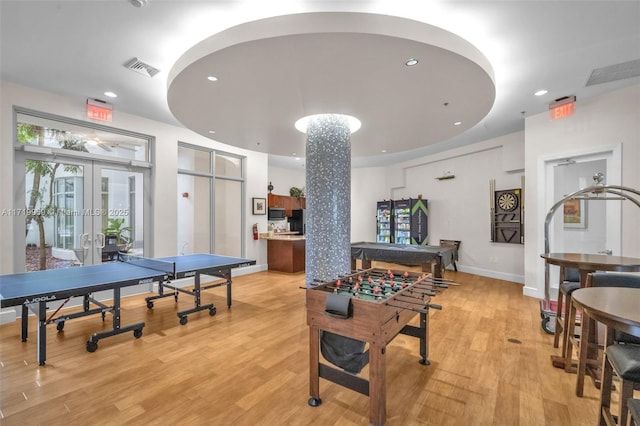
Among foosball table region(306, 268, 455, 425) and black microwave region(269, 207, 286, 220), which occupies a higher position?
black microwave region(269, 207, 286, 220)

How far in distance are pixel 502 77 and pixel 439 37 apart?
6.77ft

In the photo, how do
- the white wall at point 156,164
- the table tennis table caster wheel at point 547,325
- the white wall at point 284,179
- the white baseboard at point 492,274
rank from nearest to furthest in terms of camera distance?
the table tennis table caster wheel at point 547,325, the white wall at point 156,164, the white baseboard at point 492,274, the white wall at point 284,179

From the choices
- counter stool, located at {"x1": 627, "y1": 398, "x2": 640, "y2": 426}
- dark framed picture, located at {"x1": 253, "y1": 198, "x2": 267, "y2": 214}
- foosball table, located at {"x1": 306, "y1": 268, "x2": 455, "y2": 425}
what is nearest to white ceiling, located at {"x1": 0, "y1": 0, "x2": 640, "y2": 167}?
foosball table, located at {"x1": 306, "y1": 268, "x2": 455, "y2": 425}

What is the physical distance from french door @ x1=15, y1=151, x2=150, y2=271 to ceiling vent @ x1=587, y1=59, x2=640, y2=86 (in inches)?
262

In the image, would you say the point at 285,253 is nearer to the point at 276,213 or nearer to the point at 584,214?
the point at 276,213

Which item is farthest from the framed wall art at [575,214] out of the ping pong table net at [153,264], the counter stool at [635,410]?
the ping pong table net at [153,264]

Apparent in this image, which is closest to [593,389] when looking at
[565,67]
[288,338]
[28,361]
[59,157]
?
[288,338]

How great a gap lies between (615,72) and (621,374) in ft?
11.9

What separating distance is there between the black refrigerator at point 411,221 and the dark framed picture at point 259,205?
3.80 metres

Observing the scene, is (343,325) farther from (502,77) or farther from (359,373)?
(502,77)

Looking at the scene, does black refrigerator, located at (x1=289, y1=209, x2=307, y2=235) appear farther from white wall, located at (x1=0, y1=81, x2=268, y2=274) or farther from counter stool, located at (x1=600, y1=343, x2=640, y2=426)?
counter stool, located at (x1=600, y1=343, x2=640, y2=426)

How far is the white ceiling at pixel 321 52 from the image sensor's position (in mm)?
1910

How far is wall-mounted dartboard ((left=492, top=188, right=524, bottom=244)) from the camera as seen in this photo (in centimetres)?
589

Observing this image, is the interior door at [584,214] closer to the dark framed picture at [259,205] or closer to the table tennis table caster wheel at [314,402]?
Answer: the table tennis table caster wheel at [314,402]
